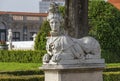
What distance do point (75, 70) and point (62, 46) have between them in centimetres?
55

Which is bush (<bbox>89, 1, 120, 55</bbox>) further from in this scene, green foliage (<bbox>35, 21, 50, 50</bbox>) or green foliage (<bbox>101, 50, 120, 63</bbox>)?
green foliage (<bbox>35, 21, 50, 50</bbox>)

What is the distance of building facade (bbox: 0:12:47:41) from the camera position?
2484 inches

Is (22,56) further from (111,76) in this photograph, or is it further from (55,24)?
(55,24)

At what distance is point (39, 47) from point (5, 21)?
98.2ft

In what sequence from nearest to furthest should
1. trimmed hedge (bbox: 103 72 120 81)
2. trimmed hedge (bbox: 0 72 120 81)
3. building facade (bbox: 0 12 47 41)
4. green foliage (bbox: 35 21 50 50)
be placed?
1. trimmed hedge (bbox: 0 72 120 81)
2. trimmed hedge (bbox: 103 72 120 81)
3. green foliage (bbox: 35 21 50 50)
4. building facade (bbox: 0 12 47 41)

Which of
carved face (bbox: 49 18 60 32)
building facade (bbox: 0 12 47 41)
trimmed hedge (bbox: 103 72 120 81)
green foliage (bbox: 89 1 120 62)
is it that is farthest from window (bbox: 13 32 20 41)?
carved face (bbox: 49 18 60 32)

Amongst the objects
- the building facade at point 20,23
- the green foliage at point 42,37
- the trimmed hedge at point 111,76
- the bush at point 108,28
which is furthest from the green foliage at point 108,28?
the building facade at point 20,23

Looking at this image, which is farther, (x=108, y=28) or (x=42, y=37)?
(x=42, y=37)

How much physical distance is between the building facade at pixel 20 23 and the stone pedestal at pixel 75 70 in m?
51.6

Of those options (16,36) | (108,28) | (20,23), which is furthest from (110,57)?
(16,36)

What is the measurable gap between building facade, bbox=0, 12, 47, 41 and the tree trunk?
50034 millimetres

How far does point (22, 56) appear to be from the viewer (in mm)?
33219

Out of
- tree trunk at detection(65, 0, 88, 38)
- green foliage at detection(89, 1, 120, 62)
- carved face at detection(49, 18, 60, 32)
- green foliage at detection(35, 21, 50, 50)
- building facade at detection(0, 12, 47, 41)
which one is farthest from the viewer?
building facade at detection(0, 12, 47, 41)

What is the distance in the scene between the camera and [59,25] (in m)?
11.0
